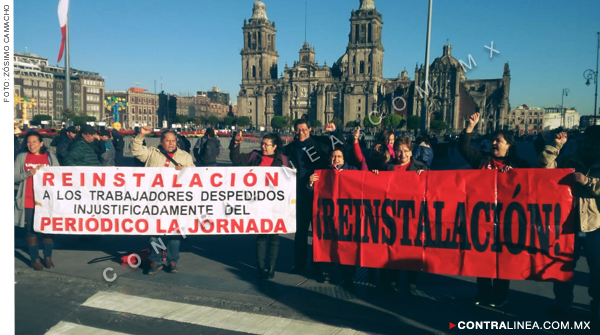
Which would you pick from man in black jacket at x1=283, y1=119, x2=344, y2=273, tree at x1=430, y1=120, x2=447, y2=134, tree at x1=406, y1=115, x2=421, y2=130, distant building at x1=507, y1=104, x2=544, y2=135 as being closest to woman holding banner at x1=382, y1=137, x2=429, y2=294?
man in black jacket at x1=283, y1=119, x2=344, y2=273

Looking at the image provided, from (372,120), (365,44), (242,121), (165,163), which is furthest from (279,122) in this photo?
(165,163)

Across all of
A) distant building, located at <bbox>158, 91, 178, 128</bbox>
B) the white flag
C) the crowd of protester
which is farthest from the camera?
distant building, located at <bbox>158, 91, 178, 128</bbox>

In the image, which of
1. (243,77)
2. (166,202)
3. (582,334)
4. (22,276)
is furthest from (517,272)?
(243,77)

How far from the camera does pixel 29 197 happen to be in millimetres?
6578

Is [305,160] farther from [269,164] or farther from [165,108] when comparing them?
[165,108]

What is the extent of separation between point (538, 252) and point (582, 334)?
2.89 ft

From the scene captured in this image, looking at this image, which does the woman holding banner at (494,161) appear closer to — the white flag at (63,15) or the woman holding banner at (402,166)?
the woman holding banner at (402,166)

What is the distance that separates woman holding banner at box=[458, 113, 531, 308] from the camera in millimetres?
5312

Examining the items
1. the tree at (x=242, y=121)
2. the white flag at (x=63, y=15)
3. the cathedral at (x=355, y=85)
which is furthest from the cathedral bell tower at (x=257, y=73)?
the white flag at (x=63, y=15)

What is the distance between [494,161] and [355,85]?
101129 millimetres

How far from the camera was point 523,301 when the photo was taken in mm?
5445

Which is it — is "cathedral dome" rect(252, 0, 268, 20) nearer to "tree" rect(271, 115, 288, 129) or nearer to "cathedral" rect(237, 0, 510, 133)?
"cathedral" rect(237, 0, 510, 133)

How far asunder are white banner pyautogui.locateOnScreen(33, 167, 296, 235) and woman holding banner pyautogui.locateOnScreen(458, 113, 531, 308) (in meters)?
2.22

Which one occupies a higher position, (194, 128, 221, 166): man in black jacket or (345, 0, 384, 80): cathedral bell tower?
(345, 0, 384, 80): cathedral bell tower
